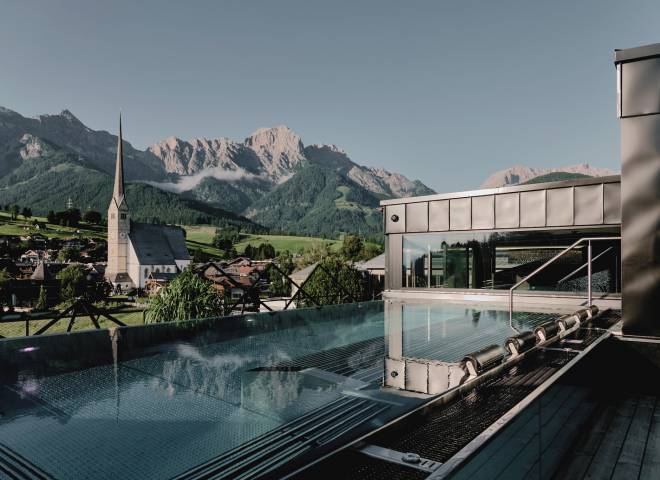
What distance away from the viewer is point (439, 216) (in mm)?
13312

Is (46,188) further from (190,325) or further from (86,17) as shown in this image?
(190,325)

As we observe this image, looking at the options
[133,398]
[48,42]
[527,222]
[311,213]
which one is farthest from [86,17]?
[311,213]

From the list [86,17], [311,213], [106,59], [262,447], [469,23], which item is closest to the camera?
[262,447]

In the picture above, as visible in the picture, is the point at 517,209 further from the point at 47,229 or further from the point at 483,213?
the point at 47,229

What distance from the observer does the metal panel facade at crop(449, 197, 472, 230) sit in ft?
41.8

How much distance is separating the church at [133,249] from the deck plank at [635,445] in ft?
337

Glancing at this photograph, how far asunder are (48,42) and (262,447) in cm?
7378

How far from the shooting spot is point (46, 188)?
170000mm

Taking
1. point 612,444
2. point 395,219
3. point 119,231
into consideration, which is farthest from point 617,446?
point 119,231

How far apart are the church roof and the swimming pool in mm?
103611

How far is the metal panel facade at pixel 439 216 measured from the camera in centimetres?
1318

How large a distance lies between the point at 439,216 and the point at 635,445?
1087cm

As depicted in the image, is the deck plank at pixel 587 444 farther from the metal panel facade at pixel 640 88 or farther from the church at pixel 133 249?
the church at pixel 133 249

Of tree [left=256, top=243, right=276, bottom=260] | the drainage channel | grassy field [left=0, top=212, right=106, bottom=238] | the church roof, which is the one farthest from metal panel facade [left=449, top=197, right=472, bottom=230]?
grassy field [left=0, top=212, right=106, bottom=238]
